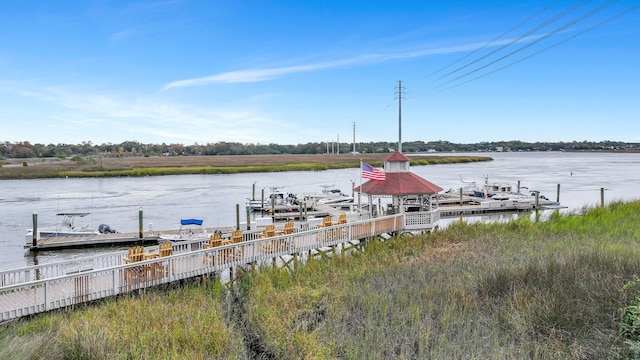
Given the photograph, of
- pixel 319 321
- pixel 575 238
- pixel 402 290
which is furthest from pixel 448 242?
pixel 319 321

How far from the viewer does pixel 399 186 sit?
20.3 metres

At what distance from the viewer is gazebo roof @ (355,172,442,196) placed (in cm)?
2012

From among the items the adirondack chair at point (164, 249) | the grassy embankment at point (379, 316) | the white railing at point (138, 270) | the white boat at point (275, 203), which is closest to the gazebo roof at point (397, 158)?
the white railing at point (138, 270)

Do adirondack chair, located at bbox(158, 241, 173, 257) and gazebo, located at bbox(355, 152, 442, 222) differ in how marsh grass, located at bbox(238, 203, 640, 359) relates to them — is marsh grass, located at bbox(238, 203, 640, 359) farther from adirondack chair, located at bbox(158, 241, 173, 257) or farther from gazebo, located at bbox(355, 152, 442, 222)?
gazebo, located at bbox(355, 152, 442, 222)

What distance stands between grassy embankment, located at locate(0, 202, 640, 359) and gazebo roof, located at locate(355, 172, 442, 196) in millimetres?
5655

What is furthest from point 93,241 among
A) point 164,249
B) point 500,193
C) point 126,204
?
point 500,193

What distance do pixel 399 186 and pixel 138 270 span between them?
37.3 ft

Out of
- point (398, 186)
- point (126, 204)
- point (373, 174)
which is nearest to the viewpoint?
point (373, 174)

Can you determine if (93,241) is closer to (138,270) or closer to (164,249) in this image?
(164,249)

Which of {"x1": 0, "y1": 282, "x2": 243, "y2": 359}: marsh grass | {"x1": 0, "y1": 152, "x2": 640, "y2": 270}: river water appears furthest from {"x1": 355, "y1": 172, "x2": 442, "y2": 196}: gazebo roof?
{"x1": 0, "y1": 152, "x2": 640, "y2": 270}: river water

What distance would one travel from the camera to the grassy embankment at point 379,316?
822 cm

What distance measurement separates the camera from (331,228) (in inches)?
707

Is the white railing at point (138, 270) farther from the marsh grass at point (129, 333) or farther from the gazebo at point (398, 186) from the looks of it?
the gazebo at point (398, 186)

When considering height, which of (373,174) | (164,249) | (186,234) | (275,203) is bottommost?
(186,234)
